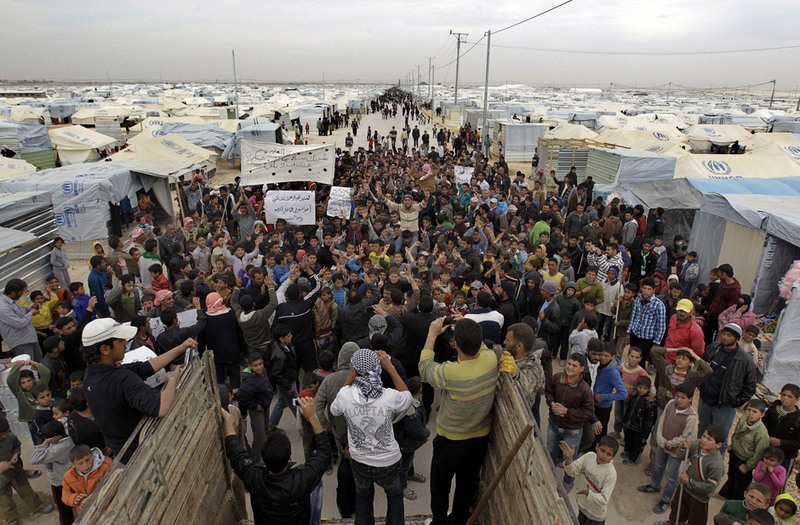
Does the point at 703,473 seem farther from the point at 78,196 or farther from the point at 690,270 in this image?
the point at 78,196

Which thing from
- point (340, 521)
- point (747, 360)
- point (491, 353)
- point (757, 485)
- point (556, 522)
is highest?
point (491, 353)

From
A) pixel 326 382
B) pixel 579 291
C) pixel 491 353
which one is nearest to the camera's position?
pixel 491 353

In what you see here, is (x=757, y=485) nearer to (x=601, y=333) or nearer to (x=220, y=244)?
(x=601, y=333)

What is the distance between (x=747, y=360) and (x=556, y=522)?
3529 millimetres

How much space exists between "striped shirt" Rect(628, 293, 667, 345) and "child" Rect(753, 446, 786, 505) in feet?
7.30

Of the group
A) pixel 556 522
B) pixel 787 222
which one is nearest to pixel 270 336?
pixel 556 522

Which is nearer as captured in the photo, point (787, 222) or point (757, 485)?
point (757, 485)

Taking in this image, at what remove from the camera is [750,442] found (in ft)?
14.4

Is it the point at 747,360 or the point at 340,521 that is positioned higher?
the point at 747,360

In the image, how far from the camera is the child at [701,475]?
13.2 feet

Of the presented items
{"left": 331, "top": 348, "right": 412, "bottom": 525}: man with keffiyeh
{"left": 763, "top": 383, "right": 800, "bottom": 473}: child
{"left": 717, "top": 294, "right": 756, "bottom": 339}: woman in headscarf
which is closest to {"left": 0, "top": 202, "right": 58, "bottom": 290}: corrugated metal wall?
{"left": 331, "top": 348, "right": 412, "bottom": 525}: man with keffiyeh

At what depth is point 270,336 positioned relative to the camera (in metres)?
5.87

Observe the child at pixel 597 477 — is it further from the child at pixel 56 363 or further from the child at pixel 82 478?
the child at pixel 56 363

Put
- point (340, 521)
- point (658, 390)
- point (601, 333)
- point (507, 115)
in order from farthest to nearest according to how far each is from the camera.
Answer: point (507, 115)
point (601, 333)
point (658, 390)
point (340, 521)
